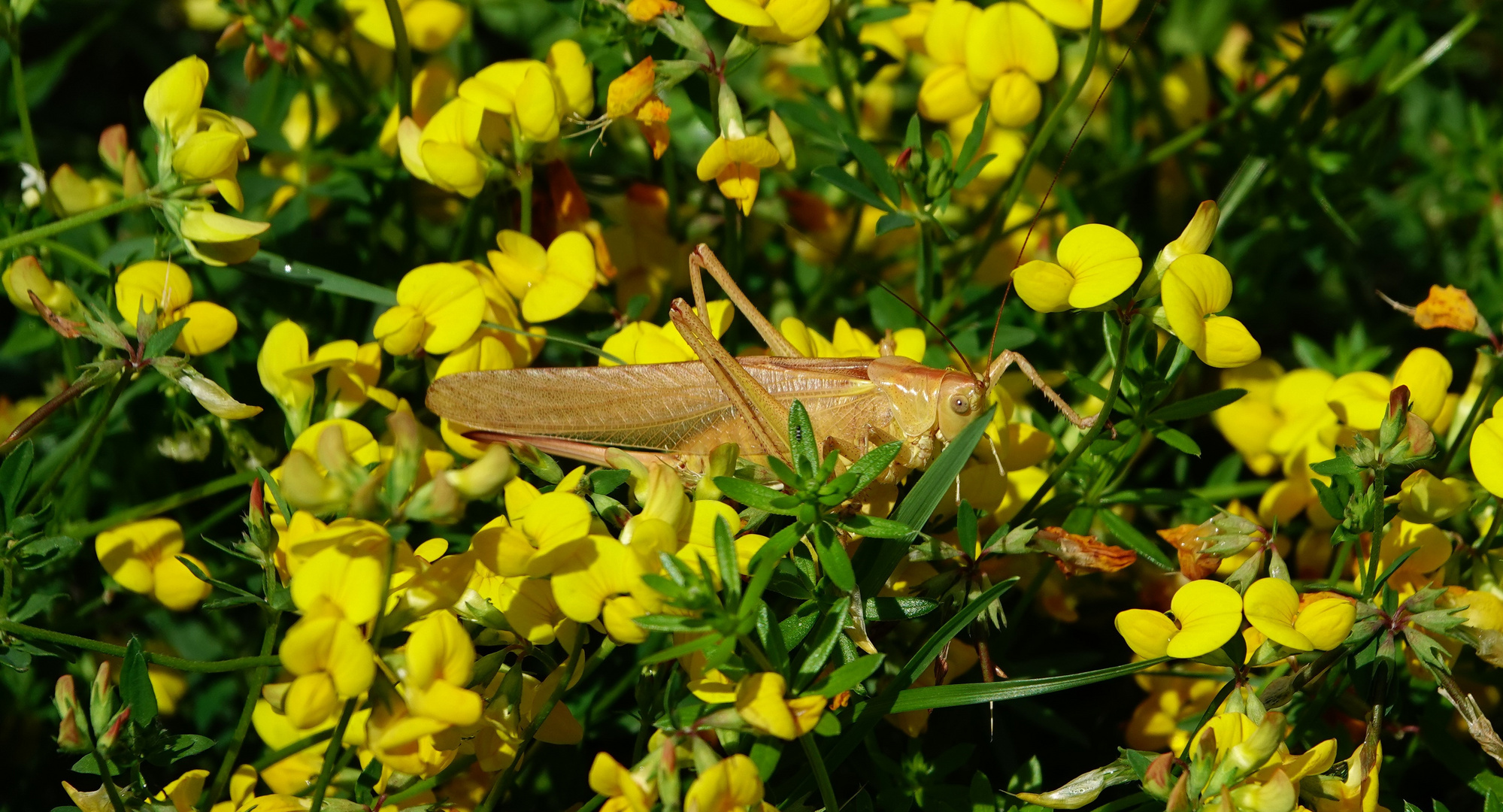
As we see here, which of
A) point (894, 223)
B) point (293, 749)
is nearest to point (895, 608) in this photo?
point (894, 223)

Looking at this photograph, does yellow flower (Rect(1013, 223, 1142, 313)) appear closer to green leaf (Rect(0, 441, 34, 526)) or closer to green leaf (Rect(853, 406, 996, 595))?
green leaf (Rect(853, 406, 996, 595))

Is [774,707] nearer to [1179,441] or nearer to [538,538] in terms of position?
[538,538]

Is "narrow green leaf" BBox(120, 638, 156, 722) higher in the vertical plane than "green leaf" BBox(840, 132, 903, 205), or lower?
lower

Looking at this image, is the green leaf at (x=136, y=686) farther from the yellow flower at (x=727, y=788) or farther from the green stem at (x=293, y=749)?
the yellow flower at (x=727, y=788)

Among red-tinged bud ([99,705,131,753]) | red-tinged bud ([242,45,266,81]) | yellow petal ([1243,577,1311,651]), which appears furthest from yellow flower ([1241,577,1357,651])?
red-tinged bud ([242,45,266,81])

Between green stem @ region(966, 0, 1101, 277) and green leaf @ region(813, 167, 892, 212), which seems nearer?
green stem @ region(966, 0, 1101, 277)

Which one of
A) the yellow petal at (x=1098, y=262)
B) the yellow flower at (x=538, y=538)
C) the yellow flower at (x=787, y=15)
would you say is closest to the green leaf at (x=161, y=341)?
the yellow flower at (x=538, y=538)

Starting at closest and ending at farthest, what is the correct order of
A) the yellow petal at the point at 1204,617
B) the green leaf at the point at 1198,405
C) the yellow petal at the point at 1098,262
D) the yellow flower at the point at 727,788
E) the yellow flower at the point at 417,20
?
the yellow flower at the point at 727,788 → the yellow petal at the point at 1204,617 → the yellow petal at the point at 1098,262 → the green leaf at the point at 1198,405 → the yellow flower at the point at 417,20

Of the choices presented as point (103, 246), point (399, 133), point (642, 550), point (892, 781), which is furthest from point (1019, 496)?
point (103, 246)
